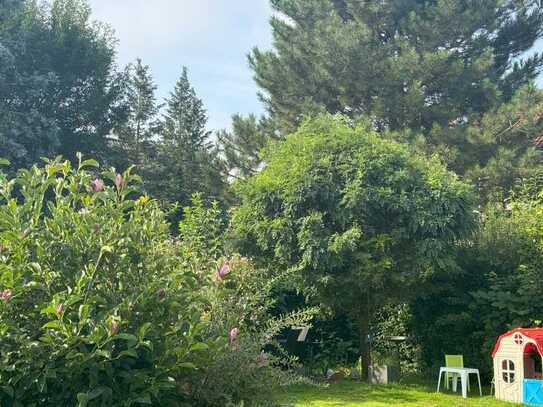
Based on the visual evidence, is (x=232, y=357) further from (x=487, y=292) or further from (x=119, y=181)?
(x=487, y=292)

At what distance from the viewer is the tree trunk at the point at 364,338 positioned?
37.5ft

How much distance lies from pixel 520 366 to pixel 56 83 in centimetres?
1675

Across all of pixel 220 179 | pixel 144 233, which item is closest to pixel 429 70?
pixel 220 179

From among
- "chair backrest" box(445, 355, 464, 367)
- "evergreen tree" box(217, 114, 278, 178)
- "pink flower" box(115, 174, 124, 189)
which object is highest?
"evergreen tree" box(217, 114, 278, 178)

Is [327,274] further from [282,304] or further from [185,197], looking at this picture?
[185,197]

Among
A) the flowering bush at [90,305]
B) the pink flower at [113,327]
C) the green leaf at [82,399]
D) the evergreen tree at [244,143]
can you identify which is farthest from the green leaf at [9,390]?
the evergreen tree at [244,143]

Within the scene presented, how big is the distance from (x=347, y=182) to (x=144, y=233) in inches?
291

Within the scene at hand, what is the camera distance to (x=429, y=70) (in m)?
17.6

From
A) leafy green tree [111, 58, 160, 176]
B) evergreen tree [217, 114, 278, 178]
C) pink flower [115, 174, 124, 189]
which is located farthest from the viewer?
leafy green tree [111, 58, 160, 176]

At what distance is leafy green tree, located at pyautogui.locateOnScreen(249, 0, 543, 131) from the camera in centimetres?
1783

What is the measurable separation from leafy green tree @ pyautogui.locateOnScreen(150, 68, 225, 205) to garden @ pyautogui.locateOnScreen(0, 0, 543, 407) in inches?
4.1

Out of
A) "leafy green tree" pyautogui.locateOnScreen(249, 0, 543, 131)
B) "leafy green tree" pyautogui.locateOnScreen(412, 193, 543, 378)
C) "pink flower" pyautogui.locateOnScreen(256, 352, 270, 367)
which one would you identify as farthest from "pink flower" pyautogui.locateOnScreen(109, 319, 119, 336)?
"leafy green tree" pyautogui.locateOnScreen(249, 0, 543, 131)

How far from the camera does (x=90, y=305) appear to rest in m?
3.17

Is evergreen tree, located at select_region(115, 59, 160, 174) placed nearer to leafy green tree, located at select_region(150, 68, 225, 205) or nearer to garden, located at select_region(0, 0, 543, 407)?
garden, located at select_region(0, 0, 543, 407)
